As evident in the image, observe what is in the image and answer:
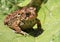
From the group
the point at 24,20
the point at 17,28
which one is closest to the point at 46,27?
the point at 24,20

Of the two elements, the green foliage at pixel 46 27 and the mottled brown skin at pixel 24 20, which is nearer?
the green foliage at pixel 46 27

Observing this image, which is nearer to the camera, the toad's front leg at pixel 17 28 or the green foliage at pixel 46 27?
the green foliage at pixel 46 27

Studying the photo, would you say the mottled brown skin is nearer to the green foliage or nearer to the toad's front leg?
the toad's front leg

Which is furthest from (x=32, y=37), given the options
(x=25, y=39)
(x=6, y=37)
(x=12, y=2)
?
(x=12, y=2)

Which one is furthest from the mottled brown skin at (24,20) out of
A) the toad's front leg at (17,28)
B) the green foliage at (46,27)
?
the green foliage at (46,27)

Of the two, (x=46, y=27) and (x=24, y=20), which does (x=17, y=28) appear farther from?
(x=46, y=27)

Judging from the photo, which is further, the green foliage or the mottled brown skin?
the mottled brown skin

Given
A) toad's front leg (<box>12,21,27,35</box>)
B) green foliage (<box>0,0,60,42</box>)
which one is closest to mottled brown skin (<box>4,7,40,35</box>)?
toad's front leg (<box>12,21,27,35</box>)

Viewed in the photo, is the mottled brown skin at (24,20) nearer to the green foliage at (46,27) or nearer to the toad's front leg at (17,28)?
the toad's front leg at (17,28)

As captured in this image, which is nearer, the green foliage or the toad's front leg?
the green foliage
